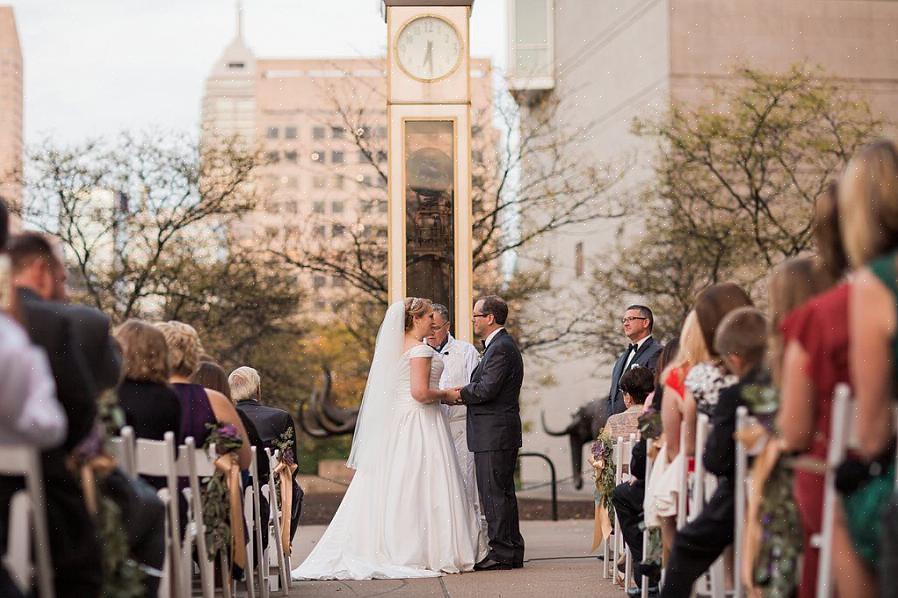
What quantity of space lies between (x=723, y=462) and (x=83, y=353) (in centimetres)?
284

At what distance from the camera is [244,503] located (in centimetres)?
916

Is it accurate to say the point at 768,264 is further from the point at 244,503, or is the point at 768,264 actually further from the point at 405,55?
the point at 244,503

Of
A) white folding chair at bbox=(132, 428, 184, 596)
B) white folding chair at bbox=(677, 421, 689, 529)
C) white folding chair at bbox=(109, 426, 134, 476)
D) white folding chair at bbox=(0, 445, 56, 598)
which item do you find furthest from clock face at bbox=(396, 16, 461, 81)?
white folding chair at bbox=(0, 445, 56, 598)

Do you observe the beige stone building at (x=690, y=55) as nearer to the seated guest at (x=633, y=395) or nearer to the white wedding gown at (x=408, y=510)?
the white wedding gown at (x=408, y=510)

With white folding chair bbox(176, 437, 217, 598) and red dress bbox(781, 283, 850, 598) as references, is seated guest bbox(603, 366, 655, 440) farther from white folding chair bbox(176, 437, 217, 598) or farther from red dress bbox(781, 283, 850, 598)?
red dress bbox(781, 283, 850, 598)

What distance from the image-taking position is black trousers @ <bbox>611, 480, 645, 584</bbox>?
364 inches

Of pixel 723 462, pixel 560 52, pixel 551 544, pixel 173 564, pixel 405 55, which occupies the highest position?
pixel 560 52

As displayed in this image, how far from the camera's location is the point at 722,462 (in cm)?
659

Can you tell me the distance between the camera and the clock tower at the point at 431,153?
50.1ft

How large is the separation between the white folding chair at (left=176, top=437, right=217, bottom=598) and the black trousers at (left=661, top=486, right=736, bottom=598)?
2.32m

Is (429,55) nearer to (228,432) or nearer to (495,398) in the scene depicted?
(495,398)

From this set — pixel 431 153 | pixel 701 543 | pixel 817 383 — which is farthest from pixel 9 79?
pixel 817 383

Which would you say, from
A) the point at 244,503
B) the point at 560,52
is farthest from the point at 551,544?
the point at 560,52

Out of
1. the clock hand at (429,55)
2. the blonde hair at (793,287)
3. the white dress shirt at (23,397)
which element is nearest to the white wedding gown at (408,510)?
the clock hand at (429,55)
